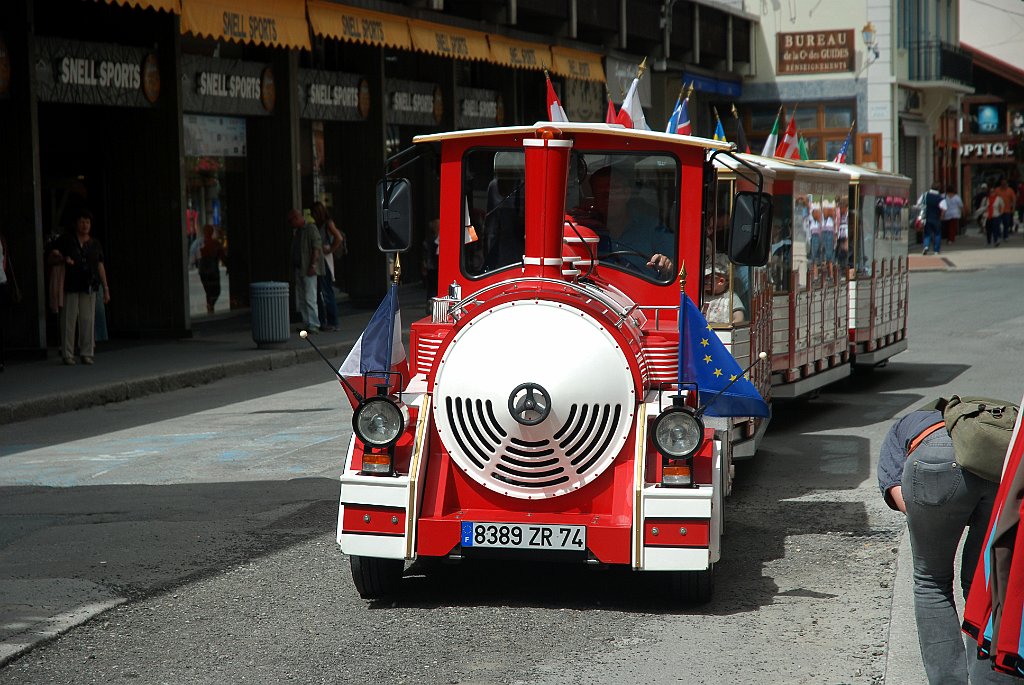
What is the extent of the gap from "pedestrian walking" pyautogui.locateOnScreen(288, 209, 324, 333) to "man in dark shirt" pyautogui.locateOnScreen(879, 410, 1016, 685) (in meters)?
15.4

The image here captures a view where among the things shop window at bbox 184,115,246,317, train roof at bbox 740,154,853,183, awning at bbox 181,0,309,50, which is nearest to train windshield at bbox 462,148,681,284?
train roof at bbox 740,154,853,183

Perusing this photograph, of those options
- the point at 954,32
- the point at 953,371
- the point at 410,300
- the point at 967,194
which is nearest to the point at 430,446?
the point at 953,371

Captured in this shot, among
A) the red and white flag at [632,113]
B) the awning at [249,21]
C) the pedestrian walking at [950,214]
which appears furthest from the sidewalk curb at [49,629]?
the pedestrian walking at [950,214]

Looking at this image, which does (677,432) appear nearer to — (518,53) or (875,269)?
(875,269)

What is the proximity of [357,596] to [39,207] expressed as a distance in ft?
37.3

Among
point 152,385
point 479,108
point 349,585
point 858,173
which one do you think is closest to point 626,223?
point 349,585

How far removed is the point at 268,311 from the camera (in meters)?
17.7

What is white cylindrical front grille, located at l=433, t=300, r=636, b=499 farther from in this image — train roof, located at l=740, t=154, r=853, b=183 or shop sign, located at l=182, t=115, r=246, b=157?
shop sign, located at l=182, t=115, r=246, b=157

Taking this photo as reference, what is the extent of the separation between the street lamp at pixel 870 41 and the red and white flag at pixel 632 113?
30.6 metres

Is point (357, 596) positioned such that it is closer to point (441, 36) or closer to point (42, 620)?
point (42, 620)

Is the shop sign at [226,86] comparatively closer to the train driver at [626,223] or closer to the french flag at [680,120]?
the french flag at [680,120]

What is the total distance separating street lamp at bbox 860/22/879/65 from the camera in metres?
37.7

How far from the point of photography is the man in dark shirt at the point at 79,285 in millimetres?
15672

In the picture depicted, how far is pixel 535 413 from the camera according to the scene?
20.1 ft
